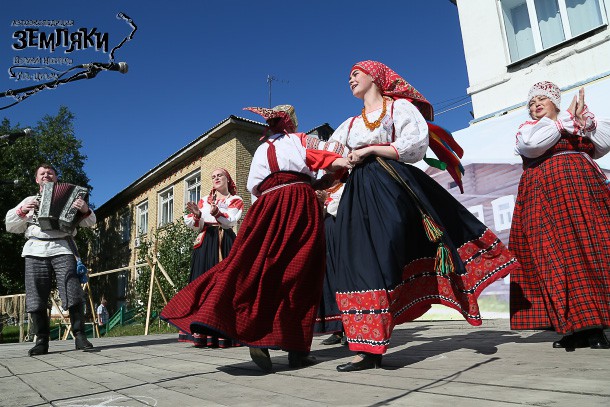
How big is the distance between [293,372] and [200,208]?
3.03 meters

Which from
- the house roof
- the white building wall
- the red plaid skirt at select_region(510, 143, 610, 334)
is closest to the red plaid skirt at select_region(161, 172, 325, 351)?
the red plaid skirt at select_region(510, 143, 610, 334)

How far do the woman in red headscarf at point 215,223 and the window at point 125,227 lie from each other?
18.7m

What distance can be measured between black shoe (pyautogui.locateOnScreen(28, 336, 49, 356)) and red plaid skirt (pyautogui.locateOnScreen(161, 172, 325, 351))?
224 cm

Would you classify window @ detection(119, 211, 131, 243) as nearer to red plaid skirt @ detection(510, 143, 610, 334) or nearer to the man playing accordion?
the man playing accordion

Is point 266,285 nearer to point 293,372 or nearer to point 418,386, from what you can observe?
point 293,372

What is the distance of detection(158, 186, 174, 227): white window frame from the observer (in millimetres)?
18064

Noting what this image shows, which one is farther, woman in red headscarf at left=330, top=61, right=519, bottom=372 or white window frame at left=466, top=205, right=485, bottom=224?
white window frame at left=466, top=205, right=485, bottom=224

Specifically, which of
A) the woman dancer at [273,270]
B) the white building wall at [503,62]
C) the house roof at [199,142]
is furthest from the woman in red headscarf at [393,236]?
the house roof at [199,142]

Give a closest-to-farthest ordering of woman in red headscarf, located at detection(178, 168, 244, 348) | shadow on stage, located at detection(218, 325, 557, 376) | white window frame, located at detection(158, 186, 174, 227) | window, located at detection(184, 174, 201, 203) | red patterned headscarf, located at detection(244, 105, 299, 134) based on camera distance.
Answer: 1. shadow on stage, located at detection(218, 325, 557, 376)
2. red patterned headscarf, located at detection(244, 105, 299, 134)
3. woman in red headscarf, located at detection(178, 168, 244, 348)
4. window, located at detection(184, 174, 201, 203)
5. white window frame, located at detection(158, 186, 174, 227)

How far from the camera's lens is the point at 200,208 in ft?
16.7

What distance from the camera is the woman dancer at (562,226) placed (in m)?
2.68

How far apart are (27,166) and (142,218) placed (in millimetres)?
5886

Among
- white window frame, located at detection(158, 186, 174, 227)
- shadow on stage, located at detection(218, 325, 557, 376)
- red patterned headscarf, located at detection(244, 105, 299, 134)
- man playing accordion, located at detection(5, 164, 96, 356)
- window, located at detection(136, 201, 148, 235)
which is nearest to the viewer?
shadow on stage, located at detection(218, 325, 557, 376)

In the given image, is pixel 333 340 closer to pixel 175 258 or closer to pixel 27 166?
pixel 175 258
